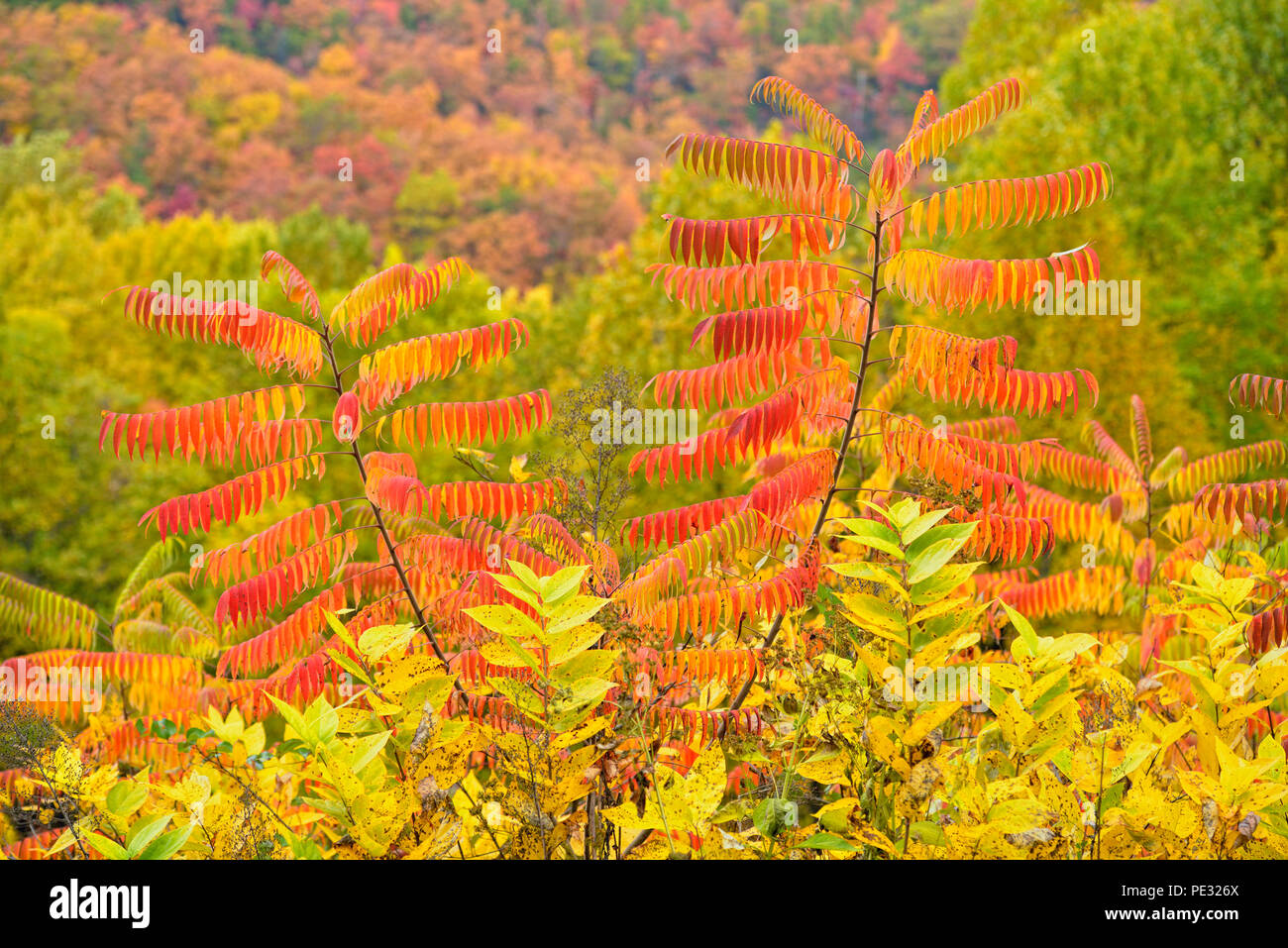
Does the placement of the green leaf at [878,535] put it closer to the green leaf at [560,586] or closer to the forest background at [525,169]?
the green leaf at [560,586]

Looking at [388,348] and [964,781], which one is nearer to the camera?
[964,781]

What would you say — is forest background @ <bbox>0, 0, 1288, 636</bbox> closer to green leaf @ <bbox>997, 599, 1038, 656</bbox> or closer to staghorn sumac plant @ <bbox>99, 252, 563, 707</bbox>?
staghorn sumac plant @ <bbox>99, 252, 563, 707</bbox>

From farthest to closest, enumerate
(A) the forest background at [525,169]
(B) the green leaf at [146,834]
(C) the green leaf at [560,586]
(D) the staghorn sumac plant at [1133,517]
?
(A) the forest background at [525,169] → (D) the staghorn sumac plant at [1133,517] → (C) the green leaf at [560,586] → (B) the green leaf at [146,834]

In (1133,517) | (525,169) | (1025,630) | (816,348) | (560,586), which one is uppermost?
(525,169)

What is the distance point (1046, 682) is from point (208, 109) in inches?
3510

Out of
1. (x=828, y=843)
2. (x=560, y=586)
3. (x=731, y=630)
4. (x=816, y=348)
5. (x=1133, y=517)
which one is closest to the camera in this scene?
(x=828, y=843)

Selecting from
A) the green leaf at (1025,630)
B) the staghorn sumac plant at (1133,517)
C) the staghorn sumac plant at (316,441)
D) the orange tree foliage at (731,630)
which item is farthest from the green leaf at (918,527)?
the staghorn sumac plant at (1133,517)

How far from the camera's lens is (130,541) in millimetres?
26734

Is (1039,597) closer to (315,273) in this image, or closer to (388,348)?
(388,348)

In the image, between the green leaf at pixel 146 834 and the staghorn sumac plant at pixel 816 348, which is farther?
the staghorn sumac plant at pixel 816 348

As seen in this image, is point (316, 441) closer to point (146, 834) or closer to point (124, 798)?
point (124, 798)

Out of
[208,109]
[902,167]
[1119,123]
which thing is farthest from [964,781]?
[208,109]

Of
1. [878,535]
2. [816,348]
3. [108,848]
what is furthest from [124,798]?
[816,348]

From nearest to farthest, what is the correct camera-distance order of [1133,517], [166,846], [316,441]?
[166,846] → [316,441] → [1133,517]
